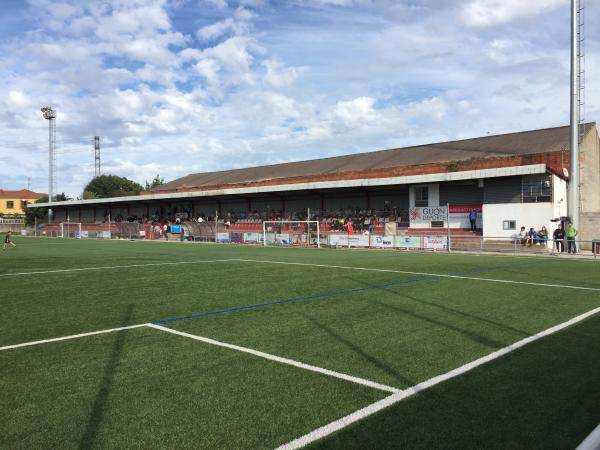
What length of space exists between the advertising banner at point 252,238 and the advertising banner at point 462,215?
48.0 feet

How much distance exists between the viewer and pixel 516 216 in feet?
98.2

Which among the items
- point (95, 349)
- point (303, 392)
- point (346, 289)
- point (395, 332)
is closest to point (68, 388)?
point (95, 349)

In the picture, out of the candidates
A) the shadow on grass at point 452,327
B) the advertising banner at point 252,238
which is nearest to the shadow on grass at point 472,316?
the shadow on grass at point 452,327

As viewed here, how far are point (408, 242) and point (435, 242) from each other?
1714mm

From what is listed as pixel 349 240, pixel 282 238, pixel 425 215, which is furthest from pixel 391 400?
pixel 282 238

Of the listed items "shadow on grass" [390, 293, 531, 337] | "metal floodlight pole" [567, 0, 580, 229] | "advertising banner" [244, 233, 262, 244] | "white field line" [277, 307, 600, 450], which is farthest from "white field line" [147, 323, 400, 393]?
"advertising banner" [244, 233, 262, 244]

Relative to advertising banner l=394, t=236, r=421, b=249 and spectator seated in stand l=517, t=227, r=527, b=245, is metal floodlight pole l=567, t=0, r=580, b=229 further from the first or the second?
advertising banner l=394, t=236, r=421, b=249

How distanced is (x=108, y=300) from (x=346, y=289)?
17.5ft

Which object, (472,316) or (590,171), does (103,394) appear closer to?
(472,316)

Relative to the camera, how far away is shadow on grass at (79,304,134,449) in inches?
147

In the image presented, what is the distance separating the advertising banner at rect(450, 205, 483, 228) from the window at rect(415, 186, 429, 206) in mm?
2119

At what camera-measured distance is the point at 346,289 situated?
11.5m

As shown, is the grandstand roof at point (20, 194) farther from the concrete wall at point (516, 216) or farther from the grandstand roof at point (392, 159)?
Answer: the concrete wall at point (516, 216)

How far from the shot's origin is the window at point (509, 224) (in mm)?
30114
